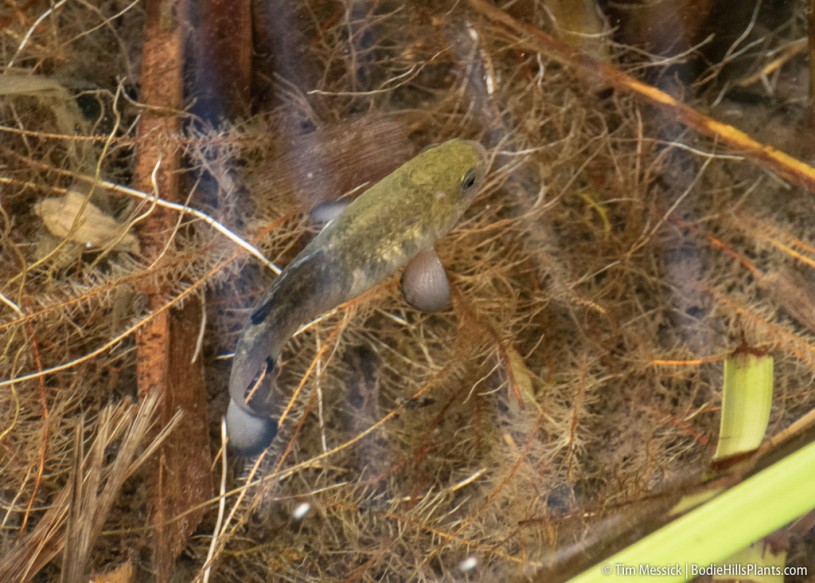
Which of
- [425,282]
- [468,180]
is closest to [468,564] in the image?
[425,282]

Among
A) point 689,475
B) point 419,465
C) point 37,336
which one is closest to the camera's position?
point 689,475

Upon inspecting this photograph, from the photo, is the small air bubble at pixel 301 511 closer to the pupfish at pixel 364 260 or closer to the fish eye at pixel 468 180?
the pupfish at pixel 364 260

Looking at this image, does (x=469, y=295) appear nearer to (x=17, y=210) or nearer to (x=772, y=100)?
(x=772, y=100)

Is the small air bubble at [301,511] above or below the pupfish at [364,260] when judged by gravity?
below

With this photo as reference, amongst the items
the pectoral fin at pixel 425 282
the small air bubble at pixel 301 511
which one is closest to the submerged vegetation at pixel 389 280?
the small air bubble at pixel 301 511

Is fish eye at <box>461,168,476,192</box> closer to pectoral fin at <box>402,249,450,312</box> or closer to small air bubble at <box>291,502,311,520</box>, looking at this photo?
pectoral fin at <box>402,249,450,312</box>

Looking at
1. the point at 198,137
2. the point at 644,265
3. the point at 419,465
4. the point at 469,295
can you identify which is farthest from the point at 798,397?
the point at 198,137

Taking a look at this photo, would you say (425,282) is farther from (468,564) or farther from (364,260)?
(468,564)
